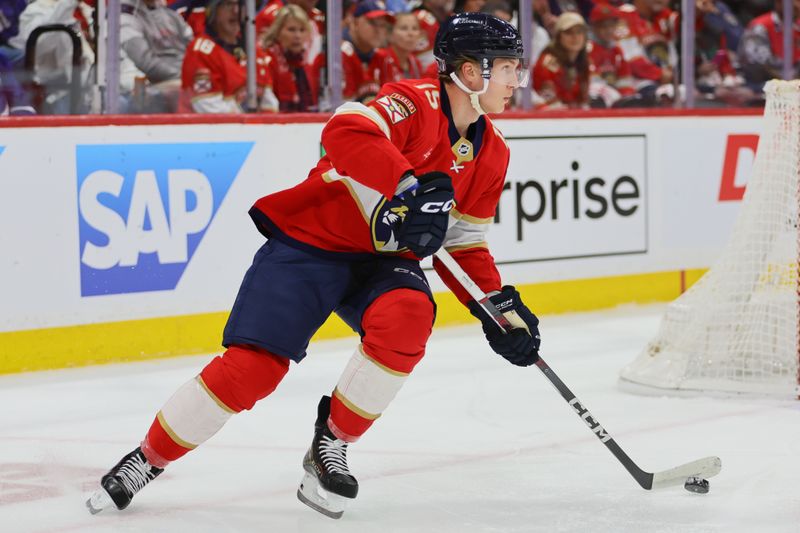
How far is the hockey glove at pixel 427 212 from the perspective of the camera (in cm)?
230

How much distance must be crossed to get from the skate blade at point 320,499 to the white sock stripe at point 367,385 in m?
0.16

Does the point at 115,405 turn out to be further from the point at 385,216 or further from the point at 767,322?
the point at 767,322

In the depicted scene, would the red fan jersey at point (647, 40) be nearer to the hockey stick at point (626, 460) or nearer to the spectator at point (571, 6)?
the spectator at point (571, 6)

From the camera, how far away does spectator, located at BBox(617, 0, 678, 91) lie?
598cm

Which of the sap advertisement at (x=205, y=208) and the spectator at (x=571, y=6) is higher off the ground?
the spectator at (x=571, y=6)

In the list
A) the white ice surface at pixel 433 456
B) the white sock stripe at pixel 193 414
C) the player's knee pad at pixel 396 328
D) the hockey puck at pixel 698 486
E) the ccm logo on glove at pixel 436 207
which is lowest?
the white ice surface at pixel 433 456

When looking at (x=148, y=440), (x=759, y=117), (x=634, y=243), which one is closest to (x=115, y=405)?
(x=148, y=440)

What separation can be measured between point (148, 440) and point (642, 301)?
361cm

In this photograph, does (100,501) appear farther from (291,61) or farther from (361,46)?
(361,46)

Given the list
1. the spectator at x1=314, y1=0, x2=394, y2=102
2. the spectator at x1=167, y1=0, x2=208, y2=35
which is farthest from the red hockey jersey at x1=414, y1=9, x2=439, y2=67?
the spectator at x1=167, y1=0, x2=208, y2=35

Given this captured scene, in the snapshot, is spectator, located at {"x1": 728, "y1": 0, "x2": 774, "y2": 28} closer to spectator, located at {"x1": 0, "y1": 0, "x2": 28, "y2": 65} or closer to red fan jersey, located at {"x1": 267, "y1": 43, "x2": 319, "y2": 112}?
red fan jersey, located at {"x1": 267, "y1": 43, "x2": 319, "y2": 112}

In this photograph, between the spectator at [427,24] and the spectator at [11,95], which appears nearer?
the spectator at [11,95]

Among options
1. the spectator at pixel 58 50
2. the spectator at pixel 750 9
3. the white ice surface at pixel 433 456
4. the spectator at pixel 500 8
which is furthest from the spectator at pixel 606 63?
the spectator at pixel 58 50

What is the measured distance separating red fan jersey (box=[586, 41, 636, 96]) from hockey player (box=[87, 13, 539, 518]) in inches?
130
